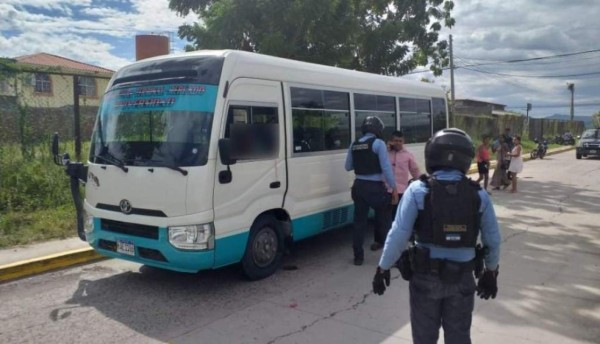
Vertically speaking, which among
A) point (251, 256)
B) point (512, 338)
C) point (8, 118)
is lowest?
point (512, 338)

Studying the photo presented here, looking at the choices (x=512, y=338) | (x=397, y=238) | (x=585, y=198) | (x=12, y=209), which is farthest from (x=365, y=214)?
(x=585, y=198)

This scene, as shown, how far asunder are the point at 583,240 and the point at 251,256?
5.39m

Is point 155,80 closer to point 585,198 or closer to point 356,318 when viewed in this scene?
point 356,318

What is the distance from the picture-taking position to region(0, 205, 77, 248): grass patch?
693 centimetres

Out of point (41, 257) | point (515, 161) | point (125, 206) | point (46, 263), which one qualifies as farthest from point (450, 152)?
point (515, 161)

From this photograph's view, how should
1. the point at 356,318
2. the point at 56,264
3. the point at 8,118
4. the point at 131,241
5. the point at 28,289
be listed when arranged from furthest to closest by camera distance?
the point at 8,118 < the point at 56,264 < the point at 28,289 < the point at 131,241 < the point at 356,318

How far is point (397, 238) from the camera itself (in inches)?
113

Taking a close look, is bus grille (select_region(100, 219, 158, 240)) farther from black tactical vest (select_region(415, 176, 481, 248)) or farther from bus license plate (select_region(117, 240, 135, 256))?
black tactical vest (select_region(415, 176, 481, 248))

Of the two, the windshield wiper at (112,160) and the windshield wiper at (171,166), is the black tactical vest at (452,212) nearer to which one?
the windshield wiper at (171,166)

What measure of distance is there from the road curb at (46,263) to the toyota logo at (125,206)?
1748mm

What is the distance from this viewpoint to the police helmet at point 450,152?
2.81m

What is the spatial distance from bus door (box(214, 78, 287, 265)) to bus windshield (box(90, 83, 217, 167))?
23cm

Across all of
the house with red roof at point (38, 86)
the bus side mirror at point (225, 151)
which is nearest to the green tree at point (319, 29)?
the house with red roof at point (38, 86)

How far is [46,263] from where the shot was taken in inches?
238
